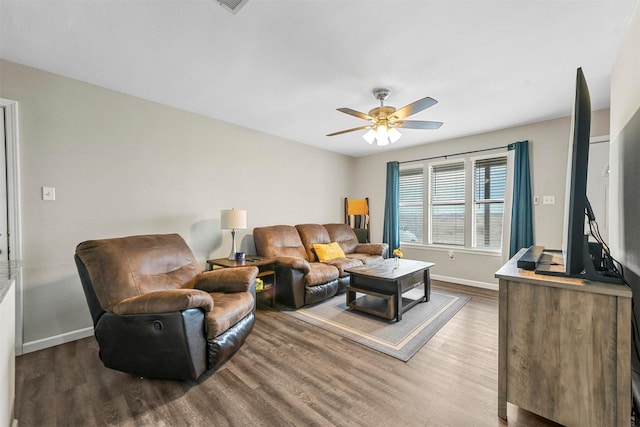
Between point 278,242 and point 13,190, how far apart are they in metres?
2.68

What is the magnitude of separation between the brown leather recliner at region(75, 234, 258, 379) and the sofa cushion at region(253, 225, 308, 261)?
1431mm

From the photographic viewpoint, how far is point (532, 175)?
12.6ft

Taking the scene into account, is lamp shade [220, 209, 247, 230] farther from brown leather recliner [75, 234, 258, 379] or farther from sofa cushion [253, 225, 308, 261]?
brown leather recliner [75, 234, 258, 379]

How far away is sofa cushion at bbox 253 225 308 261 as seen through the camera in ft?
12.4

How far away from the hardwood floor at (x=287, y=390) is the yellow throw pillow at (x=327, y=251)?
1749 mm

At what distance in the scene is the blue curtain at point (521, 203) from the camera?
379 centimetres

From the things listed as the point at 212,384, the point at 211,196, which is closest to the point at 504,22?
the point at 212,384

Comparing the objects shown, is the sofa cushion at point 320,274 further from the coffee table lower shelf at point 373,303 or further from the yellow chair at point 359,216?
the yellow chair at point 359,216

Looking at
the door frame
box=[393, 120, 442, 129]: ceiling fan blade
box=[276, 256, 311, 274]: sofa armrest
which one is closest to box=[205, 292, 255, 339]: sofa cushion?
box=[276, 256, 311, 274]: sofa armrest

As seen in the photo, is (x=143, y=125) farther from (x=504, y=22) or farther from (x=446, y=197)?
(x=446, y=197)

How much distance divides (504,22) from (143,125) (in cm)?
346

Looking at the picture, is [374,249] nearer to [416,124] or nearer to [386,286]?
[386,286]

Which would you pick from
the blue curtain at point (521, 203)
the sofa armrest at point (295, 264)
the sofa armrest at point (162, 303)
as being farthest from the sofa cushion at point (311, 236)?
the blue curtain at point (521, 203)

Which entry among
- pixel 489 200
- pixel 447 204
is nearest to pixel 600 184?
pixel 489 200
